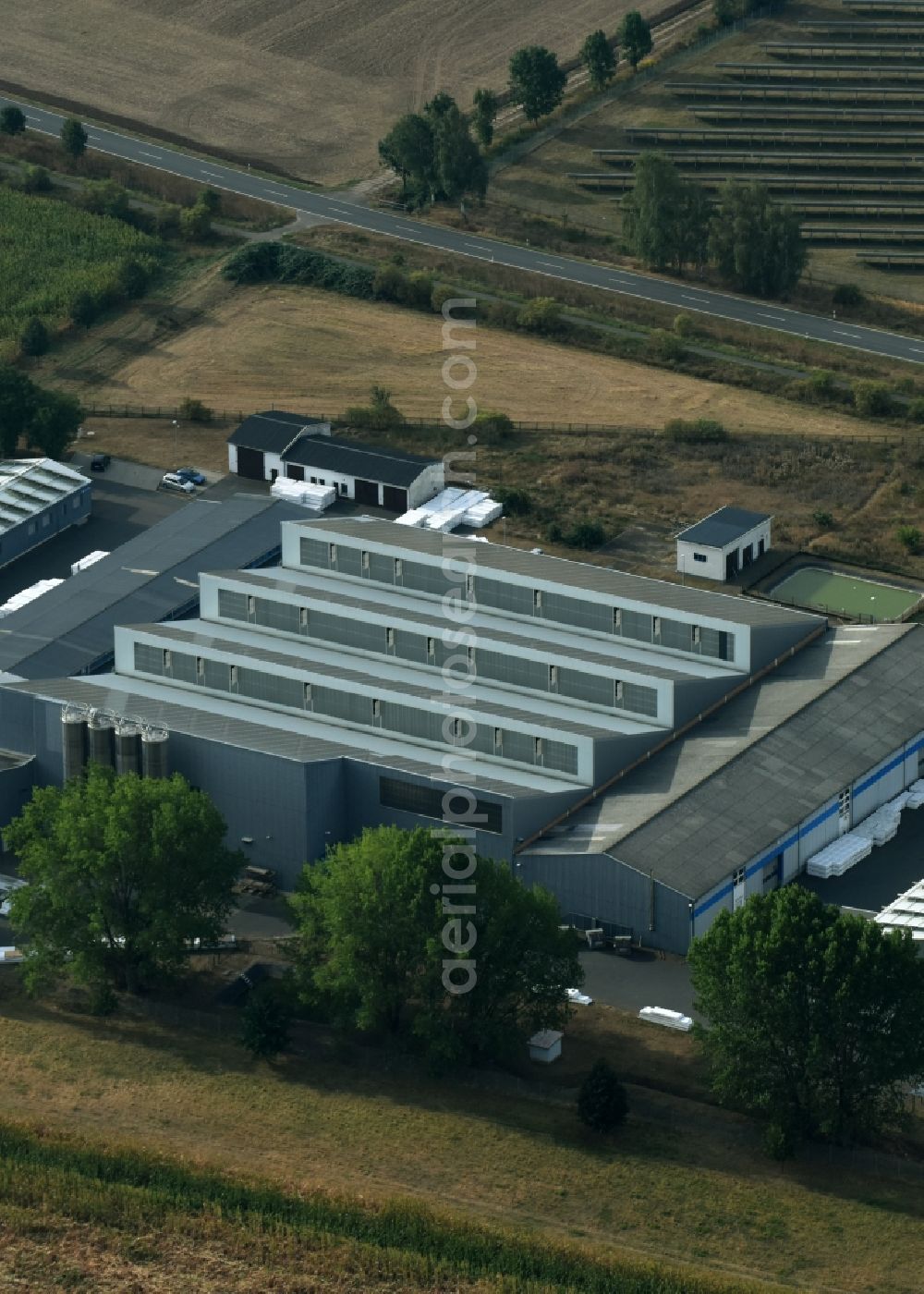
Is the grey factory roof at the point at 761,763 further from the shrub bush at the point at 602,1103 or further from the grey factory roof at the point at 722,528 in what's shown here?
the grey factory roof at the point at 722,528

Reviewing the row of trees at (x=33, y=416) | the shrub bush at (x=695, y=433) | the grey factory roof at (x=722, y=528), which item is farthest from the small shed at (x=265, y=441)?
the grey factory roof at (x=722, y=528)

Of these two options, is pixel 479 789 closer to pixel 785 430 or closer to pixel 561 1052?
pixel 561 1052

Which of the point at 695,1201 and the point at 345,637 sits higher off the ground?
the point at 345,637

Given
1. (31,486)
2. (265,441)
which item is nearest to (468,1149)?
(31,486)

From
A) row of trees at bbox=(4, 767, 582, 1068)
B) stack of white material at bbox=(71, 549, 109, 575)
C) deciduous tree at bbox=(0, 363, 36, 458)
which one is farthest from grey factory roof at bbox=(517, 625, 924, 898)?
deciduous tree at bbox=(0, 363, 36, 458)

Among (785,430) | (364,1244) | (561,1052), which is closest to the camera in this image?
(364,1244)

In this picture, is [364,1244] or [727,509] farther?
[727,509]

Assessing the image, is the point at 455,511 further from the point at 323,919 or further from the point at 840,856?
the point at 323,919

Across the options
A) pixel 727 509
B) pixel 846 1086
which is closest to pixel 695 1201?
pixel 846 1086
